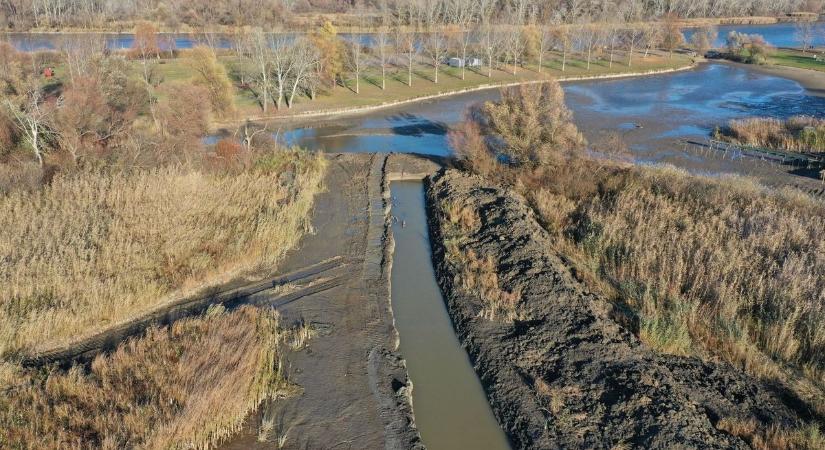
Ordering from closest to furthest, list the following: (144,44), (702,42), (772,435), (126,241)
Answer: (772,435) < (126,241) < (144,44) < (702,42)

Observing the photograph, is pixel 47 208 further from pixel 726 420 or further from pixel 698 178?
pixel 698 178

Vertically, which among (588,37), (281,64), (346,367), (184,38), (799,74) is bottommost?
(346,367)

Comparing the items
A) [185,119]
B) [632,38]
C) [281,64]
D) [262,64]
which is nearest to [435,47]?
[281,64]

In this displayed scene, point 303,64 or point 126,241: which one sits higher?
point 303,64

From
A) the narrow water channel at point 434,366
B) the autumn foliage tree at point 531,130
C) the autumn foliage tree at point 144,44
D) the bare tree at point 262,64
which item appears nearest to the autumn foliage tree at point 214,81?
the bare tree at point 262,64

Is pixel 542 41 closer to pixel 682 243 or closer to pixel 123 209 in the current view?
pixel 682 243

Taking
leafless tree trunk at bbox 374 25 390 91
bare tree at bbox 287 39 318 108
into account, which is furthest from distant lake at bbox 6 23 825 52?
bare tree at bbox 287 39 318 108
